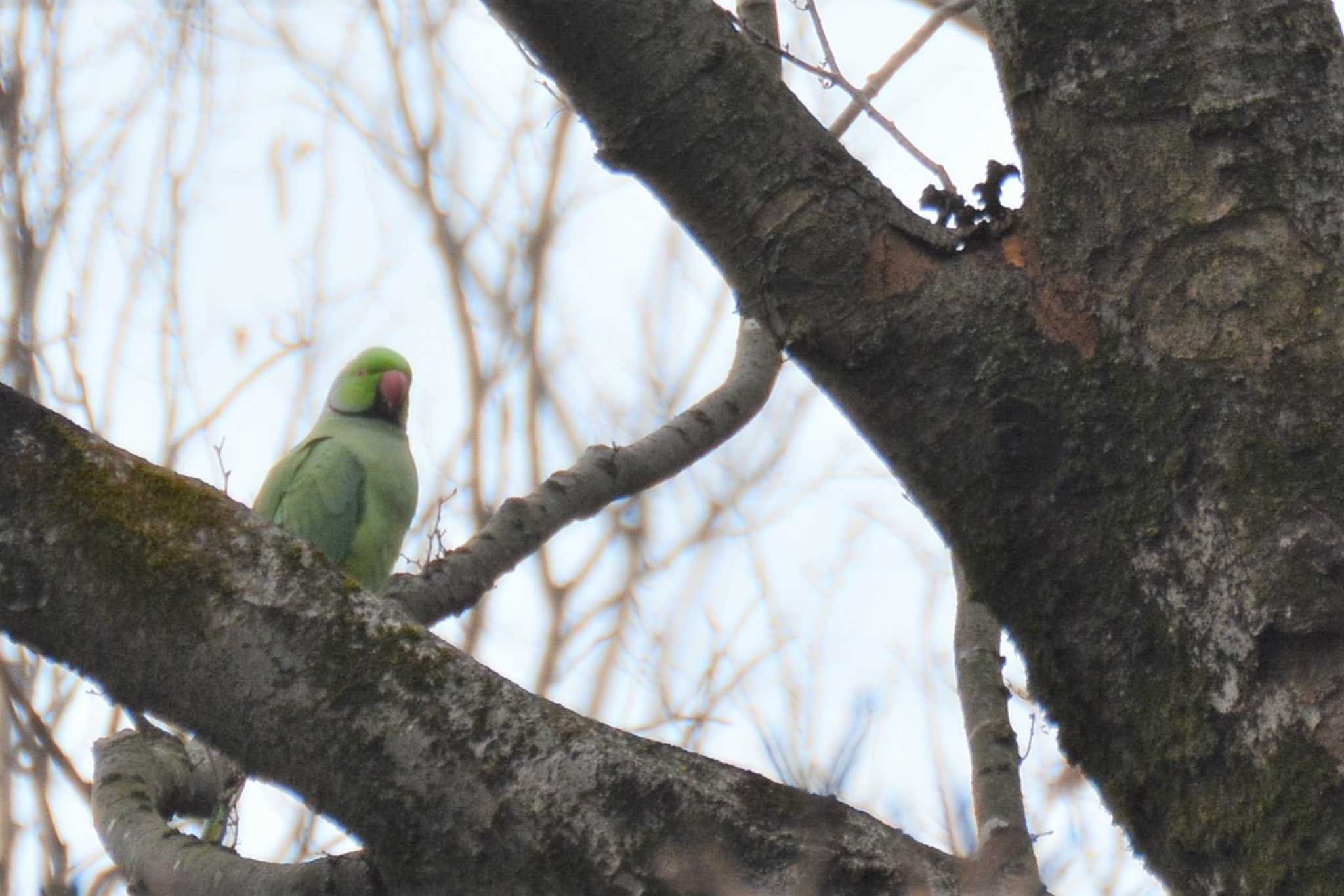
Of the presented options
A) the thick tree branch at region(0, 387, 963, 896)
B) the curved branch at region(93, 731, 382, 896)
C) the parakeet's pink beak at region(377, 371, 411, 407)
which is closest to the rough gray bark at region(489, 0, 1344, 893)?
the thick tree branch at region(0, 387, 963, 896)

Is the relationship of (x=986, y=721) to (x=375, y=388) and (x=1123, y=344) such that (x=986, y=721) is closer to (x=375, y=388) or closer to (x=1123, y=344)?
(x=1123, y=344)

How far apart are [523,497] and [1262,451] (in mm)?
1609

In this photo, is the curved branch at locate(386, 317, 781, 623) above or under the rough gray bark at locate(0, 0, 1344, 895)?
above

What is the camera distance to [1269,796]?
1.05 m

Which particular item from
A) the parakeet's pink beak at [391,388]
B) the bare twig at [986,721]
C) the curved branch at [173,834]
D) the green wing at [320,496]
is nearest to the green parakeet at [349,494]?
the green wing at [320,496]

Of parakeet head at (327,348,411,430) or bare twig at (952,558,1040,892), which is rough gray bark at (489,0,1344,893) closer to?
bare twig at (952,558,1040,892)

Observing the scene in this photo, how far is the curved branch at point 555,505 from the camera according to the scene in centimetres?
248

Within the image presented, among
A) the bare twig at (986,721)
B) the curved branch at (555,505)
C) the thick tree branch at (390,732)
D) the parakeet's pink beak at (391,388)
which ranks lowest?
the thick tree branch at (390,732)

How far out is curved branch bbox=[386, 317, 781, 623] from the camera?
2.48 metres

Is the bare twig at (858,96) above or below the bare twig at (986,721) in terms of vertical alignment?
above

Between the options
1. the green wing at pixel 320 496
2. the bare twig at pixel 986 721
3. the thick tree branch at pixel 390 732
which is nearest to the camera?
the thick tree branch at pixel 390 732

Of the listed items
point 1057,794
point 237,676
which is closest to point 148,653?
point 237,676

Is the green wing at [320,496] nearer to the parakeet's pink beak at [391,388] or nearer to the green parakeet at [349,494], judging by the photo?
the green parakeet at [349,494]

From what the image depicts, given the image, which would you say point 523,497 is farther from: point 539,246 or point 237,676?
point 539,246
